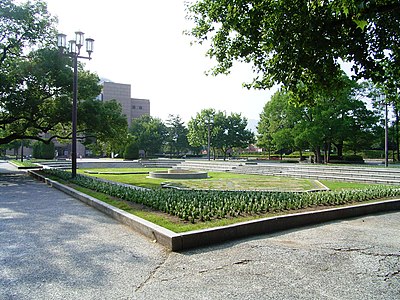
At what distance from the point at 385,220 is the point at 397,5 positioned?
4863 mm

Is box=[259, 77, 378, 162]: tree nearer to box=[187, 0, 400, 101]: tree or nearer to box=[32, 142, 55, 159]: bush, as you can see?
box=[187, 0, 400, 101]: tree

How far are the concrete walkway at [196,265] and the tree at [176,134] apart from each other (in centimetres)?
5313

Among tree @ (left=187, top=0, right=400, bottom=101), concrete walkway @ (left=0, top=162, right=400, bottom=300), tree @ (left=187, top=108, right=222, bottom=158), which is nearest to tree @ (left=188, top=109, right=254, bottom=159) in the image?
tree @ (left=187, top=108, right=222, bottom=158)

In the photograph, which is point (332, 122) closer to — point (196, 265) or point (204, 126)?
point (204, 126)

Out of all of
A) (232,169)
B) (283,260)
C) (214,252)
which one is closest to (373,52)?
(283,260)

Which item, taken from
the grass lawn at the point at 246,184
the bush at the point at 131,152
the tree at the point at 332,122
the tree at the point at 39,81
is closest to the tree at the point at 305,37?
the grass lawn at the point at 246,184

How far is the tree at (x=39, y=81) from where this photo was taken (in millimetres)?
16891

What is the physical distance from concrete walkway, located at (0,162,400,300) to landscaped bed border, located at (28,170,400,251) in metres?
0.18

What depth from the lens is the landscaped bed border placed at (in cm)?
501

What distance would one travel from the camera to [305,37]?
589 centimetres

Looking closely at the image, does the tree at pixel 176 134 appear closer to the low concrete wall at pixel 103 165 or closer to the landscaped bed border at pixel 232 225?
the low concrete wall at pixel 103 165

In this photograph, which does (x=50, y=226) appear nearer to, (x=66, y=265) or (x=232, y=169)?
(x=66, y=265)

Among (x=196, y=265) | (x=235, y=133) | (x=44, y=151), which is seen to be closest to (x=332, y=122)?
(x=235, y=133)

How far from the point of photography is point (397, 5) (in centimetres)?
482
